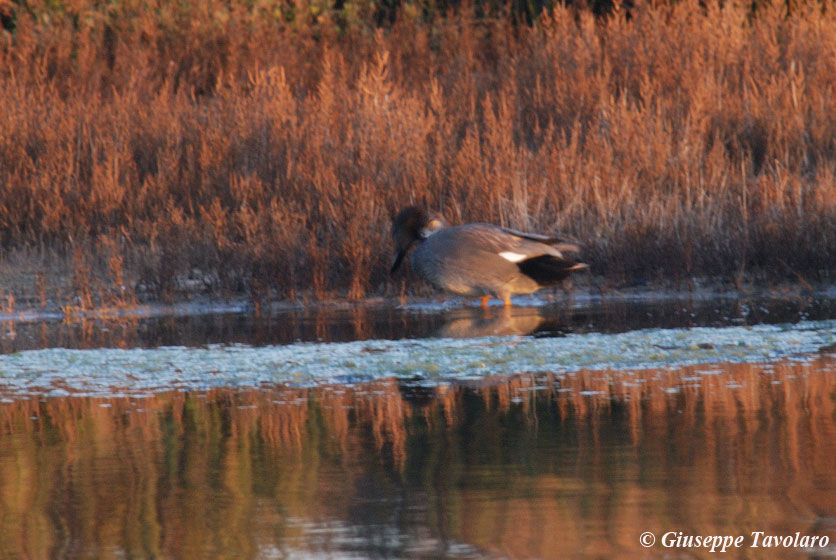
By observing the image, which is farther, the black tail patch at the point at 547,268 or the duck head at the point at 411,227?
the duck head at the point at 411,227

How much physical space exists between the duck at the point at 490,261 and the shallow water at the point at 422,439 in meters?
0.82

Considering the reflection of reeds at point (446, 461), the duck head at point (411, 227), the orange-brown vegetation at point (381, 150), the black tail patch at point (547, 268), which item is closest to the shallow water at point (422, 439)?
the reflection of reeds at point (446, 461)

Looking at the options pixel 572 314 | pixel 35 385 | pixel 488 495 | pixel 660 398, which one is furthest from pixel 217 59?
pixel 488 495

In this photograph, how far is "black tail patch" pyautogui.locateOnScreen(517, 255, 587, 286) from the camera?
948cm

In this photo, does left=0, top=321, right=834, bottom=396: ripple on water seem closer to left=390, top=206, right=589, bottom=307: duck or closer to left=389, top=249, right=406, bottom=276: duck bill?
left=390, top=206, right=589, bottom=307: duck

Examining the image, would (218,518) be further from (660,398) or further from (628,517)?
(660,398)

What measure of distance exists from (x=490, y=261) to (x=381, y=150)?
107 inches

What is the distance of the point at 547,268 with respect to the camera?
9.51 meters

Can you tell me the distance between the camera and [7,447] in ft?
17.1

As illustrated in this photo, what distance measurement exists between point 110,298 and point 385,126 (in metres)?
3.08

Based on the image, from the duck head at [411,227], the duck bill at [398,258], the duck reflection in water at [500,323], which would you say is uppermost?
the duck head at [411,227]

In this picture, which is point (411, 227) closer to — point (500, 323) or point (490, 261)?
point (490, 261)

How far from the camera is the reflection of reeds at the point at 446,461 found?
156 inches

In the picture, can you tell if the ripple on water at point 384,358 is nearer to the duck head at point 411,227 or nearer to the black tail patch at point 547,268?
the black tail patch at point 547,268
